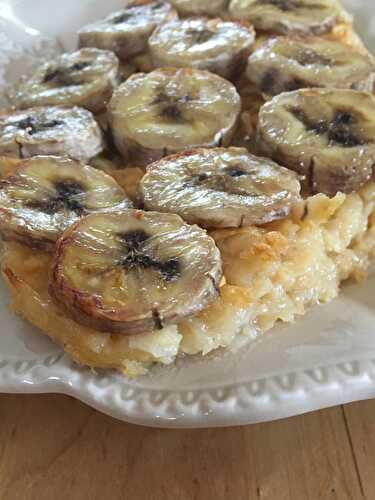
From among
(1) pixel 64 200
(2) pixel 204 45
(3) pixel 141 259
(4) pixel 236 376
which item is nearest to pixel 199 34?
(2) pixel 204 45

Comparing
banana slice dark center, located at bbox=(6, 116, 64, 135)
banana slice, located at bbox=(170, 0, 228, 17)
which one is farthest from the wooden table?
banana slice, located at bbox=(170, 0, 228, 17)

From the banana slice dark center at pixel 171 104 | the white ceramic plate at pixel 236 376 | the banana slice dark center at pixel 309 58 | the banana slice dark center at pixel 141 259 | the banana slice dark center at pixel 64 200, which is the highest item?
the banana slice dark center at pixel 309 58

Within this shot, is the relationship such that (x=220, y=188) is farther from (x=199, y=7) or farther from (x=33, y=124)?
(x=199, y=7)

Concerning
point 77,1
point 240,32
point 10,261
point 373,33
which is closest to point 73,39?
point 77,1

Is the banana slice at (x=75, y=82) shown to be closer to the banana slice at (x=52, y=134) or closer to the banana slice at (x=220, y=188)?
the banana slice at (x=52, y=134)

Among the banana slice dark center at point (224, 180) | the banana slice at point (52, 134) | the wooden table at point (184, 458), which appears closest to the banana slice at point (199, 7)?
the banana slice at point (52, 134)

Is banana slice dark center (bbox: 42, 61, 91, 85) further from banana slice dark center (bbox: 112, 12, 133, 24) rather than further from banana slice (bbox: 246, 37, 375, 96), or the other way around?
banana slice (bbox: 246, 37, 375, 96)
